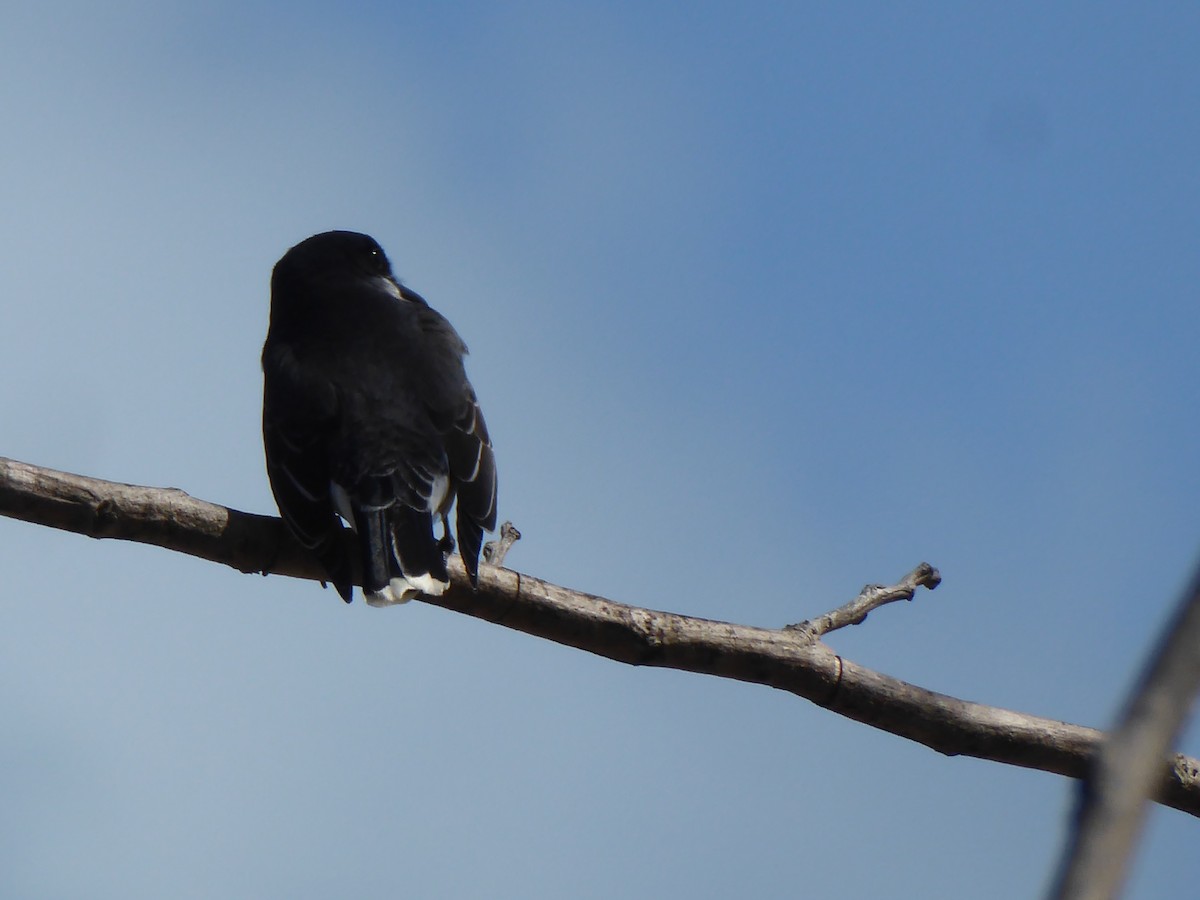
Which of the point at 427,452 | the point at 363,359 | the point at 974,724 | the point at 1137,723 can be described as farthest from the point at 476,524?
the point at 1137,723

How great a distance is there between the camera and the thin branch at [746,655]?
15.3 ft

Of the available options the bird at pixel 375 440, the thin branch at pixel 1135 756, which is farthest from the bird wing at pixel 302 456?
the thin branch at pixel 1135 756

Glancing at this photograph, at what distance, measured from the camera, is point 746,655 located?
4797mm

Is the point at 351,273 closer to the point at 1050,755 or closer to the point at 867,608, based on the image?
the point at 867,608

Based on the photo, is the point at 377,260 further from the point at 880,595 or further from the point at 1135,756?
the point at 1135,756

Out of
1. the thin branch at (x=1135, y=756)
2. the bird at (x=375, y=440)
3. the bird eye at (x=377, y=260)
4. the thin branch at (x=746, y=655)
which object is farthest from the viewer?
the bird eye at (x=377, y=260)

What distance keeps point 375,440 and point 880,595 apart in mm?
2146

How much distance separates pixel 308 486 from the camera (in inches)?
214

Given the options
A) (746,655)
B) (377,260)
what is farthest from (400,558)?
(377,260)

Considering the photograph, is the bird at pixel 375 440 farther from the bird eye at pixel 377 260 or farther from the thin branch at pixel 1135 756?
the thin branch at pixel 1135 756

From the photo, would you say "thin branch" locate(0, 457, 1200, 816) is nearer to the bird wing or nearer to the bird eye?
the bird wing

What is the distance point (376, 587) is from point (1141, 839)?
432 cm

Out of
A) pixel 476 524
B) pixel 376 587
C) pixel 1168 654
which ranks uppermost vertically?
pixel 476 524

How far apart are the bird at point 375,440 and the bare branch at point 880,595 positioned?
1.37m
